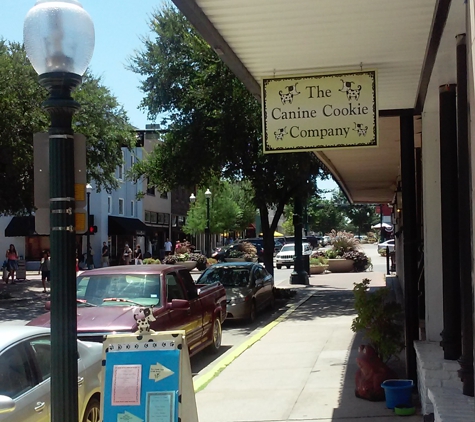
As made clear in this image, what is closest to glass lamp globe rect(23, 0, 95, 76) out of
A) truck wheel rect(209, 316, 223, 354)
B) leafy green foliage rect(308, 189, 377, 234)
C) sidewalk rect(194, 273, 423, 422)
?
sidewalk rect(194, 273, 423, 422)

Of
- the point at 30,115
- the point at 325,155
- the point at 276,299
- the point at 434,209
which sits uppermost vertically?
the point at 30,115

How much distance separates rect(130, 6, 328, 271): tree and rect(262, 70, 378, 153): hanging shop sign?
11.4 metres

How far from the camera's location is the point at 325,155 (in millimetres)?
11125

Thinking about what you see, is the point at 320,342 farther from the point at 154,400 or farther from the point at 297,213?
the point at 297,213

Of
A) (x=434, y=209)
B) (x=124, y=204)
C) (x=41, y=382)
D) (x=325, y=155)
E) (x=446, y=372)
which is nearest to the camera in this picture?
(x=41, y=382)

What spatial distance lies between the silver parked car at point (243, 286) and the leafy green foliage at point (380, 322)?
7.77 metres

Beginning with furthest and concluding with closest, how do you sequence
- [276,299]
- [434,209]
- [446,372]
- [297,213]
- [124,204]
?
[124,204], [297,213], [276,299], [434,209], [446,372]

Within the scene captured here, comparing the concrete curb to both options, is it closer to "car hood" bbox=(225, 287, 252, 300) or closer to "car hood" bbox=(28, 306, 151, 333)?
"car hood" bbox=(225, 287, 252, 300)

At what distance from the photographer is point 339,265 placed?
117 ft

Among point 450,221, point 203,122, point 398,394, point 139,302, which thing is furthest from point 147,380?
point 203,122

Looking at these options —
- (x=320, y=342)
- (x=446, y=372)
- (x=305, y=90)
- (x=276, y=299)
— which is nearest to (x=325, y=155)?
(x=320, y=342)

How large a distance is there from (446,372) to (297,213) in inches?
712

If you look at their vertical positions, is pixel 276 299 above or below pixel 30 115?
below

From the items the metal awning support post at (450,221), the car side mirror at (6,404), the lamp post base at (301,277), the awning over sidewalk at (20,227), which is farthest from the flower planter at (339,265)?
the car side mirror at (6,404)
